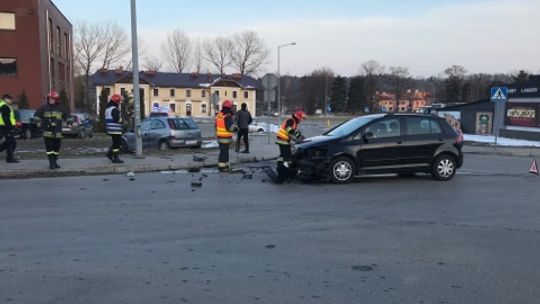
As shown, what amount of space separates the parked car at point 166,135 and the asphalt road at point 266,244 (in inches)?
335

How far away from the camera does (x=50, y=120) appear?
13.3 m

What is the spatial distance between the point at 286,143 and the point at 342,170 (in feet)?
4.88

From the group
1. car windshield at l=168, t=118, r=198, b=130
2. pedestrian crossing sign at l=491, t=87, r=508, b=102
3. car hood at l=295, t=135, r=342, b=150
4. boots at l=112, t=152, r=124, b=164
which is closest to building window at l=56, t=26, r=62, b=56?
car windshield at l=168, t=118, r=198, b=130

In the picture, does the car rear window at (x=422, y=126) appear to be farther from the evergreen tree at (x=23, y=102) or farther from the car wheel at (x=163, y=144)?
the evergreen tree at (x=23, y=102)

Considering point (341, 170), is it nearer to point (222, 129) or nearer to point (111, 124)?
point (222, 129)

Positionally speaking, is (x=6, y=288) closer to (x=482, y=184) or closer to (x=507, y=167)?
(x=482, y=184)

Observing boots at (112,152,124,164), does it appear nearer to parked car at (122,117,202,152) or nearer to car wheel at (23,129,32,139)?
parked car at (122,117,202,152)

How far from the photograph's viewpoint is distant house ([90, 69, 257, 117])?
101938 millimetres

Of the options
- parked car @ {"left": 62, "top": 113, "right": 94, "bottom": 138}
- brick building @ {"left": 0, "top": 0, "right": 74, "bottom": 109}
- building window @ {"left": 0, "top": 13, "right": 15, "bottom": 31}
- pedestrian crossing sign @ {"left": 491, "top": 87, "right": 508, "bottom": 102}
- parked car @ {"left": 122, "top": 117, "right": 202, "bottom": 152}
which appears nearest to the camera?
parked car @ {"left": 122, "top": 117, "right": 202, "bottom": 152}

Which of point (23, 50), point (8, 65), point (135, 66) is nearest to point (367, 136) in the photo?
point (135, 66)

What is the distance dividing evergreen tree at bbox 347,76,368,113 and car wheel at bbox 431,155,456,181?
115571 mm

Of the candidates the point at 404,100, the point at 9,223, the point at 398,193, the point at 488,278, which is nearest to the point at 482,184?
the point at 398,193

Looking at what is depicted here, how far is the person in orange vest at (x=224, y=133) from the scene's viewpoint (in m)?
13.7

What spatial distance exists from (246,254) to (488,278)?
248 centimetres
